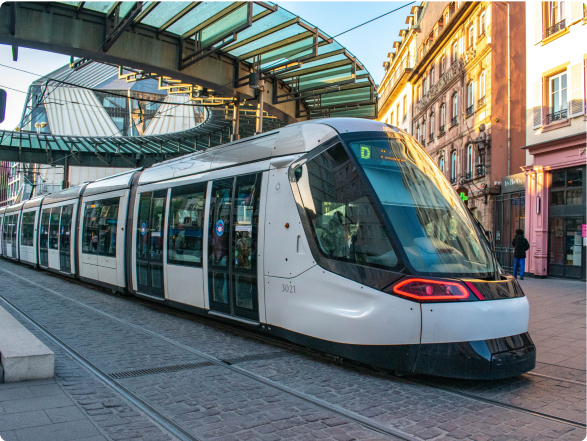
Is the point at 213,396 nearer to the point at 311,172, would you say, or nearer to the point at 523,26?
the point at 311,172

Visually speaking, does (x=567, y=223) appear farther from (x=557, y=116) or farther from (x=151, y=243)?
(x=151, y=243)

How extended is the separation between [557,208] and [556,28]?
6276mm

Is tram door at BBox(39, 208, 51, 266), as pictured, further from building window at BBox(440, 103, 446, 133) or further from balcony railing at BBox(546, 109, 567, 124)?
building window at BBox(440, 103, 446, 133)

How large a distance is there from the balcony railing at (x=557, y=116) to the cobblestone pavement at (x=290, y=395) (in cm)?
1219

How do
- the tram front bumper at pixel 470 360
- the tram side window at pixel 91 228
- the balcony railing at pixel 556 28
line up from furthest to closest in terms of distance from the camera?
the balcony railing at pixel 556 28
the tram side window at pixel 91 228
the tram front bumper at pixel 470 360

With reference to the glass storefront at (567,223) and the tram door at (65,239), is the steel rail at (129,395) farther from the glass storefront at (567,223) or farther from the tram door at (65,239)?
the glass storefront at (567,223)

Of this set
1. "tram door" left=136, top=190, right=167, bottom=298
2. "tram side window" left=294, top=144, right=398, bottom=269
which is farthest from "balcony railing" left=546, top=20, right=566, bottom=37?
"tram side window" left=294, top=144, right=398, bottom=269

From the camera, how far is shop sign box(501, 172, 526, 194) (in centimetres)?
1962

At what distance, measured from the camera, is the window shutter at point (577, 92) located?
54.0 ft

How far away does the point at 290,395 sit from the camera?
15.4 ft

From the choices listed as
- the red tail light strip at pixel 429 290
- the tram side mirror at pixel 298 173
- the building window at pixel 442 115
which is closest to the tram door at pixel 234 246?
the tram side mirror at pixel 298 173

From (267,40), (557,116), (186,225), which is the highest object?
(267,40)

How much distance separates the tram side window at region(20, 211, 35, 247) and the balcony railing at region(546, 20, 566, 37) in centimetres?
1974

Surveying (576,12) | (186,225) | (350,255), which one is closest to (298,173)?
(350,255)
